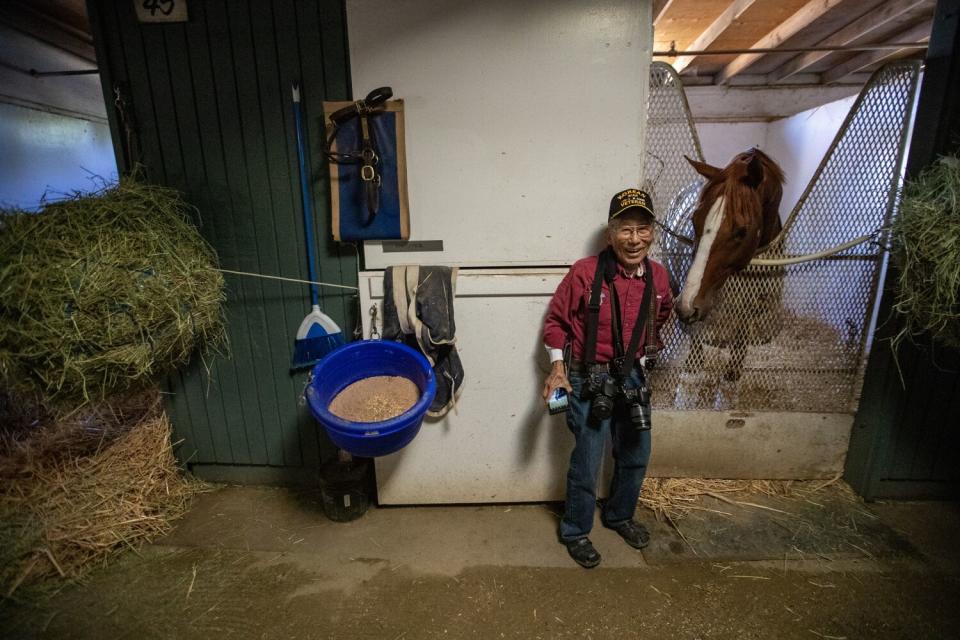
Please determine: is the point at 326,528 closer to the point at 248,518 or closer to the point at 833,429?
the point at 248,518

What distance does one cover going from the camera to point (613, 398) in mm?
1565

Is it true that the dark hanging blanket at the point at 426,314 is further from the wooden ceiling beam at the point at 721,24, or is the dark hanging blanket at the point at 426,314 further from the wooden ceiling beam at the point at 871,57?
the wooden ceiling beam at the point at 871,57

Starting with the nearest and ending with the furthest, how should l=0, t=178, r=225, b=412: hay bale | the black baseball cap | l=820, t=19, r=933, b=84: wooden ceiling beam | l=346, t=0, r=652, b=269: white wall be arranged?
l=0, t=178, r=225, b=412: hay bale < the black baseball cap < l=346, t=0, r=652, b=269: white wall < l=820, t=19, r=933, b=84: wooden ceiling beam

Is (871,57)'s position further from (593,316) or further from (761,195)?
(593,316)

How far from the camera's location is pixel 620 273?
1.59 m

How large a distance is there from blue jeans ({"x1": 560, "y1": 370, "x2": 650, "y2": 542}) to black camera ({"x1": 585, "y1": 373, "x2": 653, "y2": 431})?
0.16 ft

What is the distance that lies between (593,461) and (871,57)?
4.62 metres

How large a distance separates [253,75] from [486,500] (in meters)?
2.19

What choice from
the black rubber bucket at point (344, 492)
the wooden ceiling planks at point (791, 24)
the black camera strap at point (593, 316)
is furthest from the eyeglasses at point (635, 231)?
the wooden ceiling planks at point (791, 24)

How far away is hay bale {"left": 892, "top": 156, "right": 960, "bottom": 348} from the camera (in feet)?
4.64

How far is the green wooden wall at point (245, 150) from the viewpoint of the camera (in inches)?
68.2

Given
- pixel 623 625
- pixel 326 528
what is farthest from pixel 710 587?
pixel 326 528

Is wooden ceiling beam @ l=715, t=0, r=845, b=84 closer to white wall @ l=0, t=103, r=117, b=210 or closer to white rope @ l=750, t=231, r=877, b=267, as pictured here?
white rope @ l=750, t=231, r=877, b=267

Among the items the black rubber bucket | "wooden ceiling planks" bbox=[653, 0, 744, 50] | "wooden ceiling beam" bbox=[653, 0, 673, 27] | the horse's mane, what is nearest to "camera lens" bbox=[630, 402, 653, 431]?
the horse's mane
